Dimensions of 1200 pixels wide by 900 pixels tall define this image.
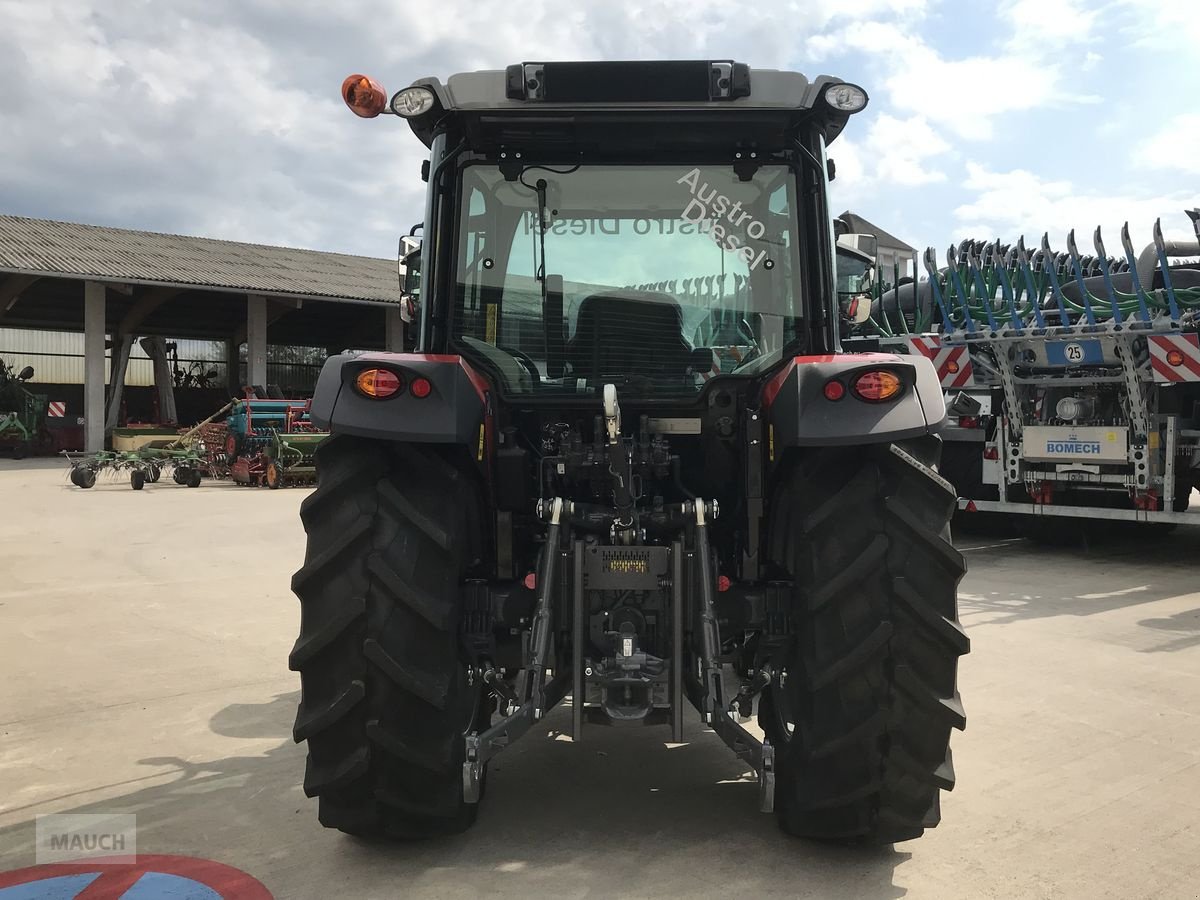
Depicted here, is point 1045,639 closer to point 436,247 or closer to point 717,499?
point 717,499

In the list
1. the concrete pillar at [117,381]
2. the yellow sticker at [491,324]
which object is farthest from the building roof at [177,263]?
the yellow sticker at [491,324]

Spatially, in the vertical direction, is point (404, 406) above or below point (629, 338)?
below

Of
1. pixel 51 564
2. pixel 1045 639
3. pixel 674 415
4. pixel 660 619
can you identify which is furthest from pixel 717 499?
pixel 51 564

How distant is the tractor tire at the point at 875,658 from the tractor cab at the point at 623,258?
663mm

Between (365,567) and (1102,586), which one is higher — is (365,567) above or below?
above

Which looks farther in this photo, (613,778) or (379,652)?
(613,778)

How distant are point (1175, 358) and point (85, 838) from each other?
310 inches

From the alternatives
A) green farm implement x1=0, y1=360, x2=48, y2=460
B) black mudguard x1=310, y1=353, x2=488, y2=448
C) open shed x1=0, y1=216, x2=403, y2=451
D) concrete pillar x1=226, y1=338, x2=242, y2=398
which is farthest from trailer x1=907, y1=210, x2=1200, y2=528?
concrete pillar x1=226, y1=338, x2=242, y2=398

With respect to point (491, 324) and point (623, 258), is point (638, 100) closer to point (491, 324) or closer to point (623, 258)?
point (623, 258)

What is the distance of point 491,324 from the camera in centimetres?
336

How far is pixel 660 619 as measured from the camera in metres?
3.03

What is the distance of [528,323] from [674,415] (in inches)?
23.0

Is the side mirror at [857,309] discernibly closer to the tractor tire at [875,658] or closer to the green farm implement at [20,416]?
the tractor tire at [875,658]

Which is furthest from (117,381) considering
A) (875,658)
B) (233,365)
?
(875,658)
